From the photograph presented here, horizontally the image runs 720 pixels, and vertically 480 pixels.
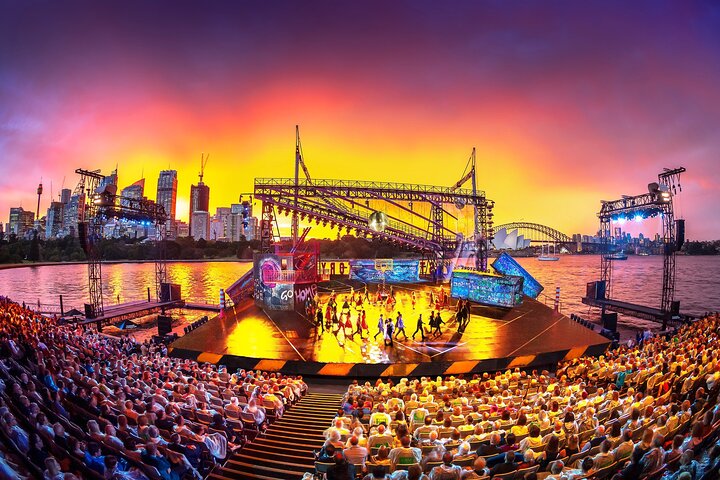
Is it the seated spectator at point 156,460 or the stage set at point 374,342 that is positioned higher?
the seated spectator at point 156,460

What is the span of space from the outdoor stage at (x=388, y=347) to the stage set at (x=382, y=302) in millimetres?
46

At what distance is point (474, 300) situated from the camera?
2775 cm

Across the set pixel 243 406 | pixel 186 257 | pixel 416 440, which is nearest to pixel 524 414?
pixel 416 440

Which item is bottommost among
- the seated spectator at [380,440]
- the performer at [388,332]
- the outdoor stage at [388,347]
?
the outdoor stage at [388,347]

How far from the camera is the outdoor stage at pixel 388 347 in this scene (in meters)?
14.1

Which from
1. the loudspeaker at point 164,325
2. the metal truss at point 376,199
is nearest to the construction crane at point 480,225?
the metal truss at point 376,199

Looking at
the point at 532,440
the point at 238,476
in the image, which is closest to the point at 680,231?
the point at 532,440

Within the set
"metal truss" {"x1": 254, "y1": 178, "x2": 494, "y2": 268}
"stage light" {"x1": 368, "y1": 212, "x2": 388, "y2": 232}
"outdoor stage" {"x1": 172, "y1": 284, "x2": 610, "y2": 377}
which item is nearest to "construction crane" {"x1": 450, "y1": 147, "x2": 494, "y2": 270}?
"metal truss" {"x1": 254, "y1": 178, "x2": 494, "y2": 268}

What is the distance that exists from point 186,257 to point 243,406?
17105cm

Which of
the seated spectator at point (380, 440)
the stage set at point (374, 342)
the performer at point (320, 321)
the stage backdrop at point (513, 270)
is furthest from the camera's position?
Answer: the stage backdrop at point (513, 270)

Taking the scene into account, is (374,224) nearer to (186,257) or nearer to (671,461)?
(671,461)

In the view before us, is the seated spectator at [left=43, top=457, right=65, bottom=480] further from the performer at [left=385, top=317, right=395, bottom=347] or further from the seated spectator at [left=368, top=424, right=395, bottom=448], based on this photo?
the performer at [left=385, top=317, right=395, bottom=347]

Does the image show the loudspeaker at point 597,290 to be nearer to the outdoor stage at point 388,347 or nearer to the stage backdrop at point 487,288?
the stage backdrop at point 487,288

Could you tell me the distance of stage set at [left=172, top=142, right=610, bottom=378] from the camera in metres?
14.9
